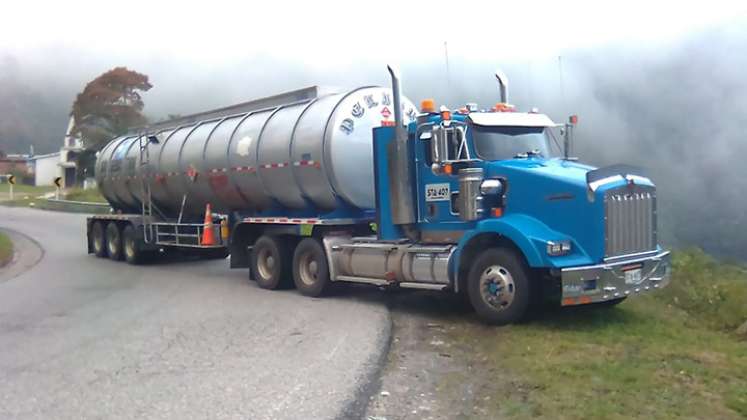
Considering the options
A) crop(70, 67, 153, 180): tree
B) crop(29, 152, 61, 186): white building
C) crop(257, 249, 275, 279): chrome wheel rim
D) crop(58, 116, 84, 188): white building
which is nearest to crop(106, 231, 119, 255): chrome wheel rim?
crop(257, 249, 275, 279): chrome wheel rim

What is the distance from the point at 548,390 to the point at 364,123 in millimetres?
6852

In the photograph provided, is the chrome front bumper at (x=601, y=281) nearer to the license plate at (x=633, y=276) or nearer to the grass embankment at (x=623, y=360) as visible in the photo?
the license plate at (x=633, y=276)

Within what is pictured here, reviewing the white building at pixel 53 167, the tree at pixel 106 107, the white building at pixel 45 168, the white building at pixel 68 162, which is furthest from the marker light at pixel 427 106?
the white building at pixel 45 168

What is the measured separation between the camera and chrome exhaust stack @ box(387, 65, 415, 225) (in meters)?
11.1

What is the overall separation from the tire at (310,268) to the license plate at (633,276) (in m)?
5.05

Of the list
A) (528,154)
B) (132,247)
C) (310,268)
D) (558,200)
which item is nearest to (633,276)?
(558,200)

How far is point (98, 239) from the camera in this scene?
21.3 meters

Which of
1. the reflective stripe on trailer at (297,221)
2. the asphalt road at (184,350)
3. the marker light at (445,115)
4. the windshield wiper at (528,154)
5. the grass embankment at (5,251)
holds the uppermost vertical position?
the marker light at (445,115)

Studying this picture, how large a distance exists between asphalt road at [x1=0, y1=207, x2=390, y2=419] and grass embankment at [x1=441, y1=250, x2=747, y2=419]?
1.24m

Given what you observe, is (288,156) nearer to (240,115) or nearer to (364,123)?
(364,123)

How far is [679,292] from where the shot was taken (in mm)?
11328

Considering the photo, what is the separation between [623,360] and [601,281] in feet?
5.01

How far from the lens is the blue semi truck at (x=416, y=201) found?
30.5 ft

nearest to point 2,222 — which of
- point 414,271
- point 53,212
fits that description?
point 53,212
